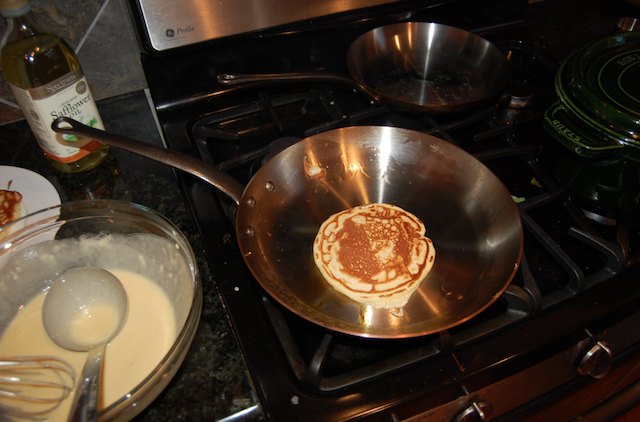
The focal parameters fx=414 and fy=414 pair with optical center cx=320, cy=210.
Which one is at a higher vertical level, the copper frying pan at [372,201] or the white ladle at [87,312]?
the white ladle at [87,312]

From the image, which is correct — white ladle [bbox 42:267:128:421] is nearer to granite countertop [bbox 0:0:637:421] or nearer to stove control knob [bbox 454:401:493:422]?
A: granite countertop [bbox 0:0:637:421]

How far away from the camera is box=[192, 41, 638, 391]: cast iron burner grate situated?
54 cm

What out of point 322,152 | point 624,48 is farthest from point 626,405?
point 322,152

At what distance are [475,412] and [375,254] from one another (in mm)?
256

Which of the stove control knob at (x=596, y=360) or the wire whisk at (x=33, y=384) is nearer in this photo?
the wire whisk at (x=33, y=384)

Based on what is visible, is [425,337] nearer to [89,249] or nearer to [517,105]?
[89,249]

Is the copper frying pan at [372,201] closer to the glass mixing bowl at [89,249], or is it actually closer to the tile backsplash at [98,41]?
the glass mixing bowl at [89,249]

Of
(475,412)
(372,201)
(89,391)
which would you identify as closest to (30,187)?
(89,391)

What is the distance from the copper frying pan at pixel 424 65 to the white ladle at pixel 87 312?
1.77 ft

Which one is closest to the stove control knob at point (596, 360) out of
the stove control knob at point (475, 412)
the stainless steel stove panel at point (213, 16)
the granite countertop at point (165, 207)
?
the stove control knob at point (475, 412)

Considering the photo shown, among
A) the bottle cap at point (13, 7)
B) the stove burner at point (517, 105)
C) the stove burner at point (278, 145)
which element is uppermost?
the bottle cap at point (13, 7)

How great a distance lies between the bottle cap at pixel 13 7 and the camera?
0.55m

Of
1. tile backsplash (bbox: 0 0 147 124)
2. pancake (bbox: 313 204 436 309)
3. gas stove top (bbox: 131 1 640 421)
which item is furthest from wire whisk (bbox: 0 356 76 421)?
tile backsplash (bbox: 0 0 147 124)

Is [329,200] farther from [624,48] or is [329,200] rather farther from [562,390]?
[624,48]
